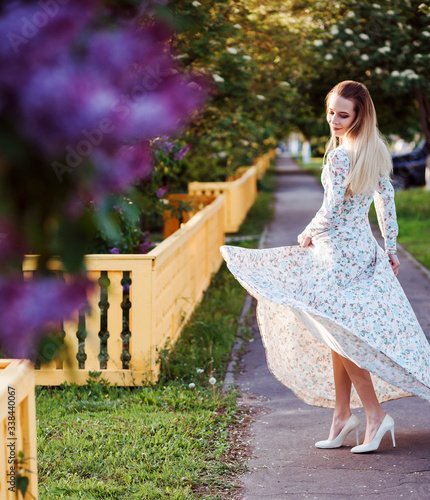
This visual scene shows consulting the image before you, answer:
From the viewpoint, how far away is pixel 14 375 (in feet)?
8.81

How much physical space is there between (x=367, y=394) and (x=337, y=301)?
559mm

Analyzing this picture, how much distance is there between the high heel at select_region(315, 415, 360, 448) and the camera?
432 cm

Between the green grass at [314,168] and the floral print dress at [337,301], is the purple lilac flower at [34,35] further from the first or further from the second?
the green grass at [314,168]

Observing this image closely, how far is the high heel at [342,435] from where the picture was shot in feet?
14.2

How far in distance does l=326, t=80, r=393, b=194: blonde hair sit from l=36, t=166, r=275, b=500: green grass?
172 cm

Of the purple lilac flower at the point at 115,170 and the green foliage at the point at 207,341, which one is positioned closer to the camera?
the purple lilac flower at the point at 115,170

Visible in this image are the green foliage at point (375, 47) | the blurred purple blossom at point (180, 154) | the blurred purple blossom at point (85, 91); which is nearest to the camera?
the blurred purple blossom at point (85, 91)

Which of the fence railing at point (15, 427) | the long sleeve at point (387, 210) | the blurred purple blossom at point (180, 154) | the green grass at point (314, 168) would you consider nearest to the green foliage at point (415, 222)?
the blurred purple blossom at point (180, 154)

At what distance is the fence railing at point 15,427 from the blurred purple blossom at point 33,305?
1.62 m

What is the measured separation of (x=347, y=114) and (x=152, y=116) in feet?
11.1

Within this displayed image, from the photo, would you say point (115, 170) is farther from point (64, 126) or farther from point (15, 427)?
point (15, 427)

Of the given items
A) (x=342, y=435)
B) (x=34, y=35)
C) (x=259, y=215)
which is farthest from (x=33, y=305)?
(x=259, y=215)

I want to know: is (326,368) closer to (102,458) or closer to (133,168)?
Result: (102,458)

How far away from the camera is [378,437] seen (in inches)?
167
